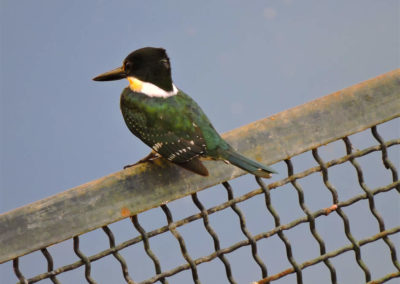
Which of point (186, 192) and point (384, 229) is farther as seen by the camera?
point (384, 229)

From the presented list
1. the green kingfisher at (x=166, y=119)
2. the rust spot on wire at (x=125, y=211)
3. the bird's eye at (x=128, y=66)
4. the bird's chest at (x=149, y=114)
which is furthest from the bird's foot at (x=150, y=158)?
the bird's eye at (x=128, y=66)

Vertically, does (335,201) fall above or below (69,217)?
below

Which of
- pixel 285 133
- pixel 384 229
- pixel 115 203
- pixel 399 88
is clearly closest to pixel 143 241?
pixel 115 203

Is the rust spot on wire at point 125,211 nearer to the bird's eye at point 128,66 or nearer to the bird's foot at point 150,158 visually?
the bird's foot at point 150,158

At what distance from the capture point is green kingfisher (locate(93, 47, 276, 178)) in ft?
12.1

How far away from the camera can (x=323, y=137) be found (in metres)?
3.94

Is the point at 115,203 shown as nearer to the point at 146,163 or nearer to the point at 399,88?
the point at 146,163

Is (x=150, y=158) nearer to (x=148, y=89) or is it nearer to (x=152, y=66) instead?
(x=148, y=89)

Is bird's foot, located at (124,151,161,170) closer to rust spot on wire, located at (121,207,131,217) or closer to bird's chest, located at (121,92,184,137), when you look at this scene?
bird's chest, located at (121,92,184,137)

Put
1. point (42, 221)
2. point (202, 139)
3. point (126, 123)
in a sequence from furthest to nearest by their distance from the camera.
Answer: point (126, 123) < point (202, 139) < point (42, 221)

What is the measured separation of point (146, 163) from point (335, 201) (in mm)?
994

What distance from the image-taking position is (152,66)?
407cm

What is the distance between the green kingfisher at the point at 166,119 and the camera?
12.1ft

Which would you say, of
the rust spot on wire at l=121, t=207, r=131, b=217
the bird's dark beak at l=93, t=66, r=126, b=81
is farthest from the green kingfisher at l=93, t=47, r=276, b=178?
the rust spot on wire at l=121, t=207, r=131, b=217
